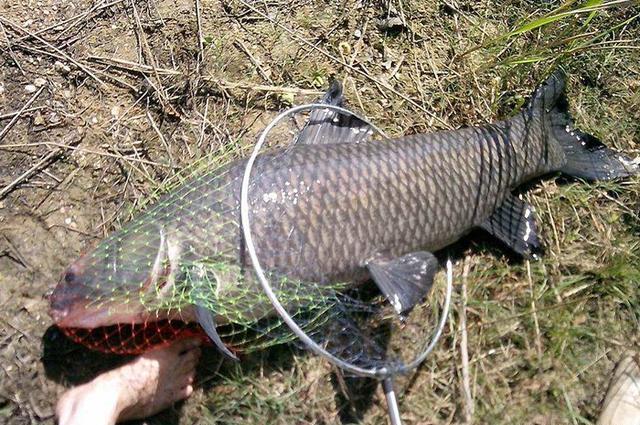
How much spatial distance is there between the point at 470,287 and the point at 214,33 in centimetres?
202

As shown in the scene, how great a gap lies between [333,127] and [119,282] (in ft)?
4.32

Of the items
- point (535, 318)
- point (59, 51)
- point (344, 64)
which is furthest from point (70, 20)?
point (535, 318)

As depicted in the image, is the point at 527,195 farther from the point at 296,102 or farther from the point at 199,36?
the point at 199,36

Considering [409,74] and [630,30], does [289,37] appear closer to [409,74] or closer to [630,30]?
[409,74]

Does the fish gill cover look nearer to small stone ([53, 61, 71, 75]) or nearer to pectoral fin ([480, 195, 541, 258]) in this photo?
pectoral fin ([480, 195, 541, 258])

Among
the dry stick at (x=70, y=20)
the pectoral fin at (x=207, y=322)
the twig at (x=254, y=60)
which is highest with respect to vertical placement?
the dry stick at (x=70, y=20)

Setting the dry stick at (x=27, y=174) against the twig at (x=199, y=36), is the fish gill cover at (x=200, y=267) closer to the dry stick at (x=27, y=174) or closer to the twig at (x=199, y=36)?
the dry stick at (x=27, y=174)

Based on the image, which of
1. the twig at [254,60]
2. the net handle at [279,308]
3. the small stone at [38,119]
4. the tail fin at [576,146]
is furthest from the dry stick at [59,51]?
the tail fin at [576,146]

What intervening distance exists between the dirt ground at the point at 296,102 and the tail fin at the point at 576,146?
0.32 ft

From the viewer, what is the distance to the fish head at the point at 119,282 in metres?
2.86

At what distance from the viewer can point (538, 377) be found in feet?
11.2

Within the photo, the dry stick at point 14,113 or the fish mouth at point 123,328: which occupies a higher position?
the dry stick at point 14,113

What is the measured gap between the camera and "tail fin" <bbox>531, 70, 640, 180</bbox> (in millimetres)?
3662

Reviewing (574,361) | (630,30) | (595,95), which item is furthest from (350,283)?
(630,30)
